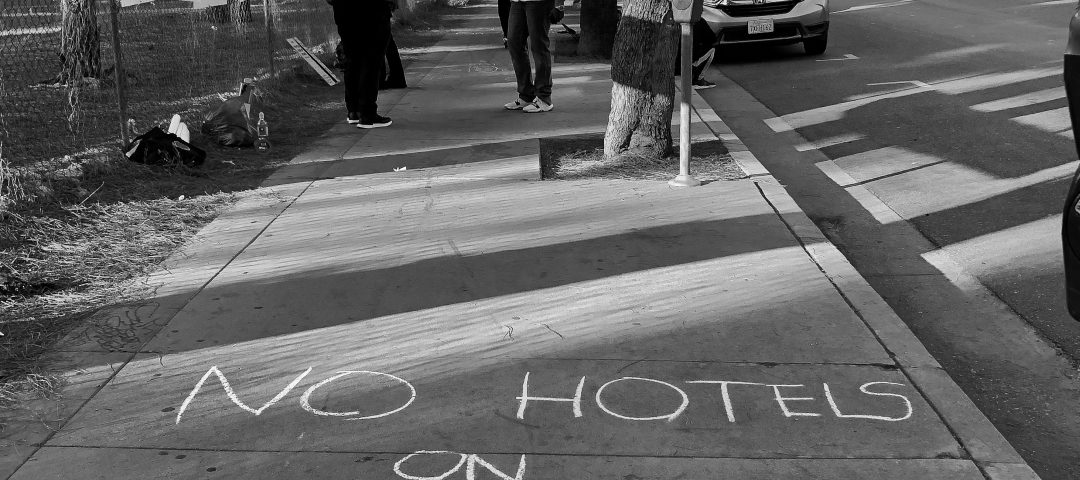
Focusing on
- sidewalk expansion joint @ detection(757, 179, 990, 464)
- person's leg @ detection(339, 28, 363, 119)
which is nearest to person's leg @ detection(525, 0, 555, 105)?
person's leg @ detection(339, 28, 363, 119)

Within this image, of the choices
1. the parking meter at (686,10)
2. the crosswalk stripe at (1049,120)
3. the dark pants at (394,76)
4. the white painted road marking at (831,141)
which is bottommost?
the white painted road marking at (831,141)

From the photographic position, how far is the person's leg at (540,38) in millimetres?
10047

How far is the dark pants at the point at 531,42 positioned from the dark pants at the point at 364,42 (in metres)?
1.28

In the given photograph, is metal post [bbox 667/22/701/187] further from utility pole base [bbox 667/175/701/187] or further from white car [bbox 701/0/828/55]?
white car [bbox 701/0/828/55]

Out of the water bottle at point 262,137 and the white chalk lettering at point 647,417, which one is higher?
the water bottle at point 262,137

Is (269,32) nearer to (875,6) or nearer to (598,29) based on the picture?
(598,29)

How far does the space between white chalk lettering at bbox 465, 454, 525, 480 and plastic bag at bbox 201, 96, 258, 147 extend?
605 centimetres

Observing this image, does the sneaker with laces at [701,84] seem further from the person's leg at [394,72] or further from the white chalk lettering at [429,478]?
the white chalk lettering at [429,478]

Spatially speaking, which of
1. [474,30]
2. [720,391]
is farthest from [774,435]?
[474,30]

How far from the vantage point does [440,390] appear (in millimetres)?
4055

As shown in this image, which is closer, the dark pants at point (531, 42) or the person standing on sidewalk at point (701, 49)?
the dark pants at point (531, 42)

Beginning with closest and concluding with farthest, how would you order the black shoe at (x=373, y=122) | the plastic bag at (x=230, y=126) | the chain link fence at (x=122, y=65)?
the chain link fence at (x=122, y=65), the plastic bag at (x=230, y=126), the black shoe at (x=373, y=122)

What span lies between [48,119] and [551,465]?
7.51 metres

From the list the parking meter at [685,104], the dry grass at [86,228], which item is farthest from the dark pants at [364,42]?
the parking meter at [685,104]
